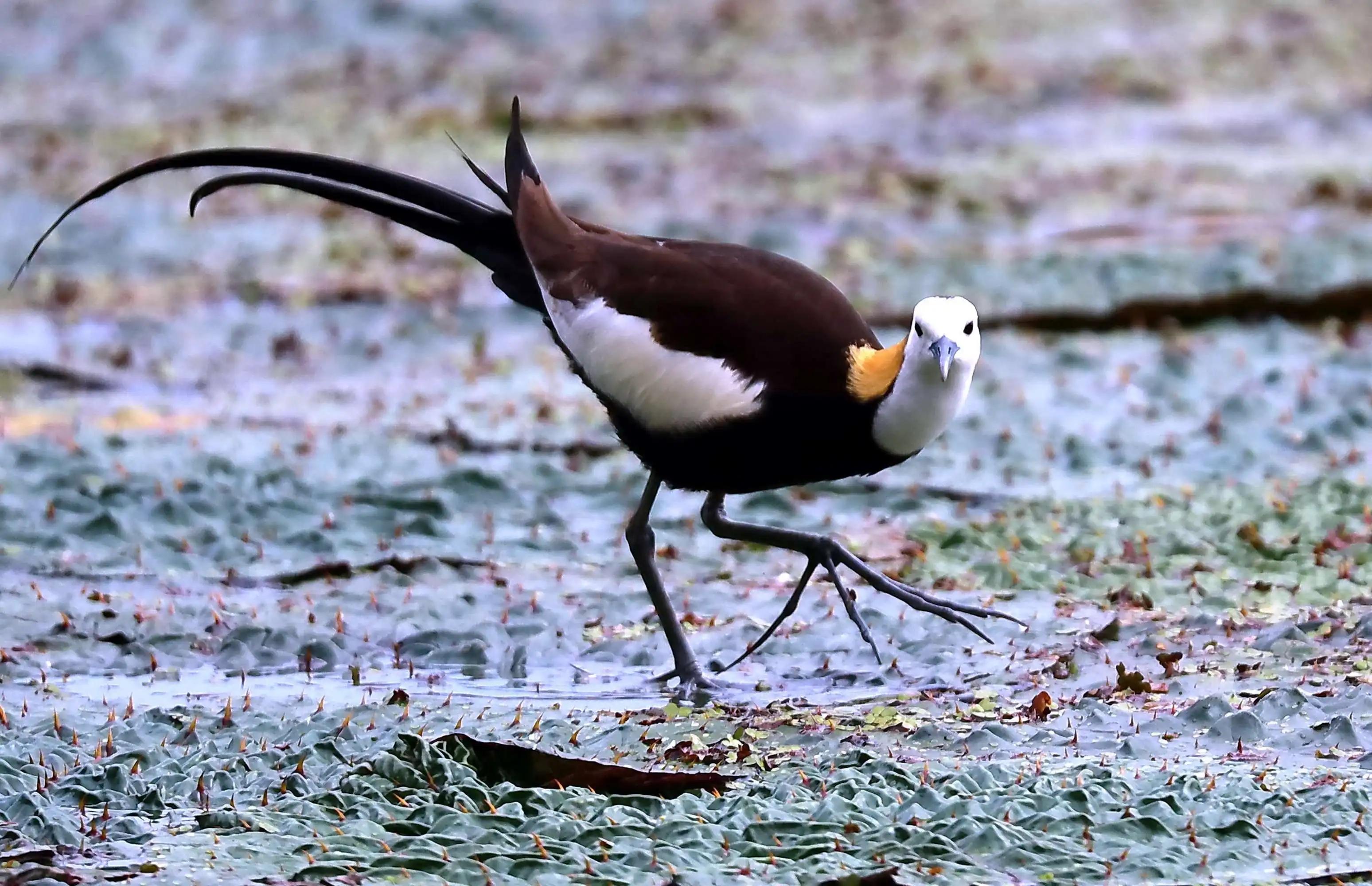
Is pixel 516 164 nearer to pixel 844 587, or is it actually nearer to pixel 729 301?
pixel 729 301

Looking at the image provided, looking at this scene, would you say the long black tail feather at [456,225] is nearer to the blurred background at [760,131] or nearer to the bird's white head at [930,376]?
the bird's white head at [930,376]

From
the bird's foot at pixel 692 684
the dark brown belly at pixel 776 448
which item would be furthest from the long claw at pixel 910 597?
the bird's foot at pixel 692 684

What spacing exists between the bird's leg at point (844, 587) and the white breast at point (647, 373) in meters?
0.55

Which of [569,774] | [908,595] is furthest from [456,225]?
[569,774]

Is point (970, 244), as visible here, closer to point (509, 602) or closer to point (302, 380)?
point (302, 380)

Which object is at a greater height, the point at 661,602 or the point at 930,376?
the point at 930,376

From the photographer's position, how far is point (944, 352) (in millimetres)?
5434

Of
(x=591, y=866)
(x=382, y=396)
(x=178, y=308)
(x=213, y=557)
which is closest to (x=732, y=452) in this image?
(x=591, y=866)

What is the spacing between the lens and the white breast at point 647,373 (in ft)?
19.1

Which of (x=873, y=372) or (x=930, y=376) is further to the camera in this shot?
(x=873, y=372)

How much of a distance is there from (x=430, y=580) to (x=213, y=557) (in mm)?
Result: 942

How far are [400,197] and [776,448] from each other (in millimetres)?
1569

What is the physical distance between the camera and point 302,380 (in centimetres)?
1184

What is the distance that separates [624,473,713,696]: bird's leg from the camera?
633 cm
